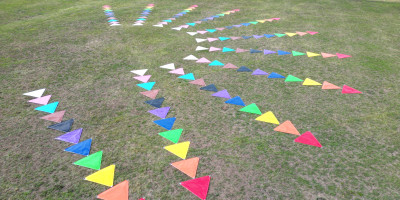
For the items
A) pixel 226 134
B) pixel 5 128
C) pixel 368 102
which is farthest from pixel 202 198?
pixel 368 102

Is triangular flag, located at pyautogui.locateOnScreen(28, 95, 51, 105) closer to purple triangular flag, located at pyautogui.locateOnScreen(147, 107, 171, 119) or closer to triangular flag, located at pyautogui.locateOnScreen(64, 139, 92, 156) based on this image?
triangular flag, located at pyautogui.locateOnScreen(64, 139, 92, 156)

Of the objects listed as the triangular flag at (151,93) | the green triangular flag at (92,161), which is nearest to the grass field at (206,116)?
the green triangular flag at (92,161)

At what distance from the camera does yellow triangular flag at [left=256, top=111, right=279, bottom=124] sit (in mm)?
3080

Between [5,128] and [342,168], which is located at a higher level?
[5,128]

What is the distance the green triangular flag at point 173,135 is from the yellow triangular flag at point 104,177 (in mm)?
679

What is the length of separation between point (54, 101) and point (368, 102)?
4.46 meters

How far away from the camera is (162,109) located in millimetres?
3348

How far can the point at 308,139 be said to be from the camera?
109 inches

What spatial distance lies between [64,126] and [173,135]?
1.37m

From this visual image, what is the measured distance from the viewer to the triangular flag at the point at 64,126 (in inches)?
117

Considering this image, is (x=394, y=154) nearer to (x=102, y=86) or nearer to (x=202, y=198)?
(x=202, y=198)

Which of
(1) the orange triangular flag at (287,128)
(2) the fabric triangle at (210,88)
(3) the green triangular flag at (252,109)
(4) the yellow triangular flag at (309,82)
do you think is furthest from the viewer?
(4) the yellow triangular flag at (309,82)

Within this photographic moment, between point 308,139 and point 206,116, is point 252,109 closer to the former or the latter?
point 206,116

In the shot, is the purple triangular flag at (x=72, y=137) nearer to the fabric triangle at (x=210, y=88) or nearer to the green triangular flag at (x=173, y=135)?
the green triangular flag at (x=173, y=135)
